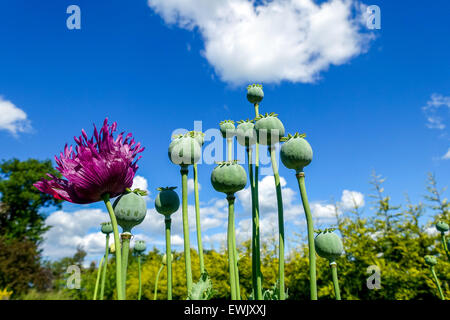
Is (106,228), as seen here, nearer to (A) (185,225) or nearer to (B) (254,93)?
(A) (185,225)

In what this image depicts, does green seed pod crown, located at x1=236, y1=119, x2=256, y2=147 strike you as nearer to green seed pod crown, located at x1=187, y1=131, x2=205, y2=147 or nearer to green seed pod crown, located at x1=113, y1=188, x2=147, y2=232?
green seed pod crown, located at x1=187, y1=131, x2=205, y2=147

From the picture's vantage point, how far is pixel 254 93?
6.04 feet

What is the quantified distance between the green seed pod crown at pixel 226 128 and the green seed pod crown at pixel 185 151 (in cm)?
42

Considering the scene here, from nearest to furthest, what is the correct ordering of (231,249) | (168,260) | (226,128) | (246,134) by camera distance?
(231,249), (168,260), (246,134), (226,128)

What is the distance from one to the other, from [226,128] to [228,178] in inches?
23.6

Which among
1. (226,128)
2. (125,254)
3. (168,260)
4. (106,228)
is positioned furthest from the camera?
(106,228)

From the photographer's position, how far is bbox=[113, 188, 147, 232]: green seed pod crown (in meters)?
1.12

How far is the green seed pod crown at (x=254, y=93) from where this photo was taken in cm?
184

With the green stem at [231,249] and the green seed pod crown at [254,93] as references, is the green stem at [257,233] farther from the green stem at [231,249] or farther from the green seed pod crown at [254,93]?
the green seed pod crown at [254,93]

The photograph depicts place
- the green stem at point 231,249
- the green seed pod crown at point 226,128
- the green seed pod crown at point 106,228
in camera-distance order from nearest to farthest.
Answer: the green stem at point 231,249 → the green seed pod crown at point 226,128 → the green seed pod crown at point 106,228

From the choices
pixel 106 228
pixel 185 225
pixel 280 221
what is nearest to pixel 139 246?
pixel 106 228

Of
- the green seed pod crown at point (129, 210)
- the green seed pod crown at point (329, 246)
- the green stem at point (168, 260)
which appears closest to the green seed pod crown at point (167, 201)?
the green stem at point (168, 260)
